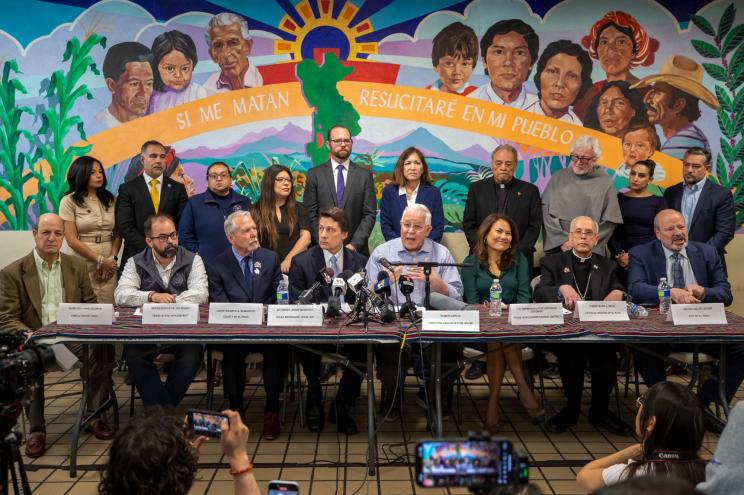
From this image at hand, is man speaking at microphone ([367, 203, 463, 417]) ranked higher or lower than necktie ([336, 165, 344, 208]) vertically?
lower

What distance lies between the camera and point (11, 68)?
6297mm

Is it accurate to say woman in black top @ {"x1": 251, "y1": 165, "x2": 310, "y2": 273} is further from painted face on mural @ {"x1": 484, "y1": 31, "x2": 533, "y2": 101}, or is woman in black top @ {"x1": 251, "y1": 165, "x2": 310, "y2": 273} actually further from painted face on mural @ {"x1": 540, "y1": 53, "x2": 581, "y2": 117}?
painted face on mural @ {"x1": 540, "y1": 53, "x2": 581, "y2": 117}

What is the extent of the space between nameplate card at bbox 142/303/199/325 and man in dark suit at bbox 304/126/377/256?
202 cm

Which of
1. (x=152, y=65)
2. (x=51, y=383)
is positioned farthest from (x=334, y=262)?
(x=152, y=65)

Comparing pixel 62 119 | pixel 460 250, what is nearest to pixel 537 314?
pixel 460 250

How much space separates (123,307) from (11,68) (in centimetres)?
343

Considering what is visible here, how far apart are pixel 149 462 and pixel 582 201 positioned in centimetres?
465

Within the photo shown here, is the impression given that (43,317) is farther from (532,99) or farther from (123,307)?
(532,99)

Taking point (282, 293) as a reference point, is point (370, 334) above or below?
below

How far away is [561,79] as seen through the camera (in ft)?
21.0

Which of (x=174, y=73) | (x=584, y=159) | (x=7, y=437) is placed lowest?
(x=7, y=437)

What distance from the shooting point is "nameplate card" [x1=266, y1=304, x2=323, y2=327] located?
143 inches

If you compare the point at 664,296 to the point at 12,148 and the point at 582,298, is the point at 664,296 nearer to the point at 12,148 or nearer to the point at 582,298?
the point at 582,298

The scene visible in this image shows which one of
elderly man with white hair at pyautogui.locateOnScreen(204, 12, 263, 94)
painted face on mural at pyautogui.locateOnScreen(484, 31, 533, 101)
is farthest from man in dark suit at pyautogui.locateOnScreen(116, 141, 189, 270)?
painted face on mural at pyautogui.locateOnScreen(484, 31, 533, 101)
